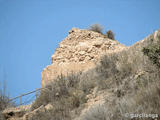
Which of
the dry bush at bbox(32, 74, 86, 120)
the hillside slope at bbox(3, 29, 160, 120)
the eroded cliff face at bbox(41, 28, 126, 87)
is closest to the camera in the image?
the hillside slope at bbox(3, 29, 160, 120)

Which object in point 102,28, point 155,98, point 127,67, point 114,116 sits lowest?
point 114,116

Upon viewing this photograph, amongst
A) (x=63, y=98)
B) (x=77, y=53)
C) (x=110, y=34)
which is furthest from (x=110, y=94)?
(x=110, y=34)

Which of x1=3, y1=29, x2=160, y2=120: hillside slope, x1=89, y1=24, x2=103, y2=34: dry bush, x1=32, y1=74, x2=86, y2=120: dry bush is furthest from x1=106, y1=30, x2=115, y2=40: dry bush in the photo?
x1=32, y1=74, x2=86, y2=120: dry bush

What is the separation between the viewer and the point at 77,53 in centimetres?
1212

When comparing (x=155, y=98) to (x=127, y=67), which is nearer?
(x=155, y=98)

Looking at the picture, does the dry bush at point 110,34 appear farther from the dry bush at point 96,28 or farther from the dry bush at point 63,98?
the dry bush at point 63,98

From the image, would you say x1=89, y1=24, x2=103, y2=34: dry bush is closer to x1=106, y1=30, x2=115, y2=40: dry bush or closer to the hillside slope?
x1=106, y1=30, x2=115, y2=40: dry bush

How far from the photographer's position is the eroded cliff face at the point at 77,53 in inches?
449

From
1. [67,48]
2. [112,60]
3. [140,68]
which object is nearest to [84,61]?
[67,48]

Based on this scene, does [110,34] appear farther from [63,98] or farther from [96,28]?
[63,98]

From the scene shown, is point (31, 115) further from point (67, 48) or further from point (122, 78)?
point (67, 48)

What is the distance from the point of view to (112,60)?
7.17 m

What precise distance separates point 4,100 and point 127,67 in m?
5.13

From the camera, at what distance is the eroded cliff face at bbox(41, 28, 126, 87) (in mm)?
11410
